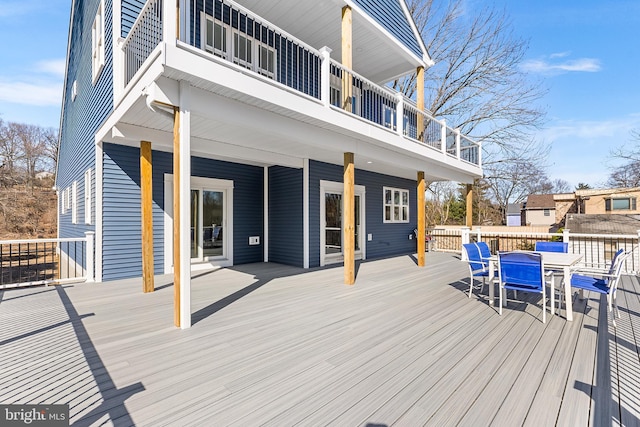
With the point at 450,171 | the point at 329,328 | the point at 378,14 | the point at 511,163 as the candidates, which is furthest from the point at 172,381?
the point at 511,163

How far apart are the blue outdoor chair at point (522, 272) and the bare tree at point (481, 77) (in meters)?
13.0

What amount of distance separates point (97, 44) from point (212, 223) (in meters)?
4.64

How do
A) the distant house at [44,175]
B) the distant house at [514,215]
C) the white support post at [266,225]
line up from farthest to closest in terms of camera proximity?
the distant house at [514,215] < the distant house at [44,175] < the white support post at [266,225]

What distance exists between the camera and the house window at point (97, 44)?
6.13 meters

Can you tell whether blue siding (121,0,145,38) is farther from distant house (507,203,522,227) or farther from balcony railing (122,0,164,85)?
distant house (507,203,522,227)

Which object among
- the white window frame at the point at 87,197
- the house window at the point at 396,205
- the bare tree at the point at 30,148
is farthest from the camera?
the bare tree at the point at 30,148

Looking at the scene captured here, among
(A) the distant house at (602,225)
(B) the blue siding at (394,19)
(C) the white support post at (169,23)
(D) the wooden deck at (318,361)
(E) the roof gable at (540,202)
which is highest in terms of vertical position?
(B) the blue siding at (394,19)

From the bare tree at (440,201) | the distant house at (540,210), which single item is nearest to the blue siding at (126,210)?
the bare tree at (440,201)

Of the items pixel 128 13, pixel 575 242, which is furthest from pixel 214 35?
pixel 575 242

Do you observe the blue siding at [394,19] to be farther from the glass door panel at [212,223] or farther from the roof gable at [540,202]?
the roof gable at [540,202]

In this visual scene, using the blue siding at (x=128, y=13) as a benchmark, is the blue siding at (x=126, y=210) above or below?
below

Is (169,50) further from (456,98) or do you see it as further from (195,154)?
(456,98)

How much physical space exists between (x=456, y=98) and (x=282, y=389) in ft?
55.0

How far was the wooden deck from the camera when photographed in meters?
1.92
